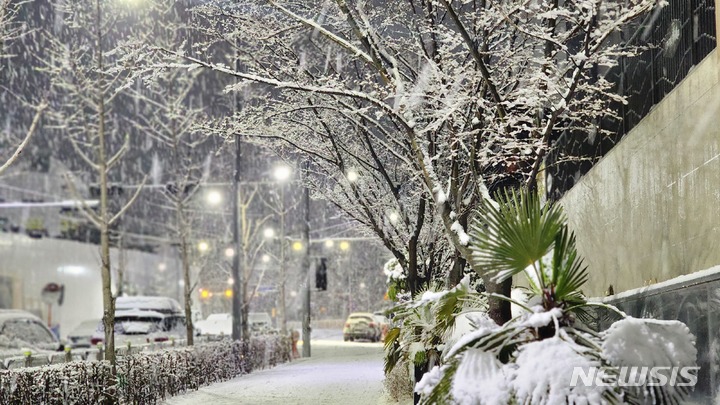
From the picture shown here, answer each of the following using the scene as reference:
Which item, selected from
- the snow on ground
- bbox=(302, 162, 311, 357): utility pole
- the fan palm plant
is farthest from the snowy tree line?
bbox=(302, 162, 311, 357): utility pole

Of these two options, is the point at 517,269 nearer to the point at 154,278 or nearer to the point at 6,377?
the point at 6,377

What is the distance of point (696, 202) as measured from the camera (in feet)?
23.5

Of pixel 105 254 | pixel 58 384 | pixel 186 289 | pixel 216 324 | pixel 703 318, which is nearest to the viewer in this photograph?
pixel 703 318

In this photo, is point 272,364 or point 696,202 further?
point 272,364

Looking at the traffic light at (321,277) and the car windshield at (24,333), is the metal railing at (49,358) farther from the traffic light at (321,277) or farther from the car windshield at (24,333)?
the traffic light at (321,277)

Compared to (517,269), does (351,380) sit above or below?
below

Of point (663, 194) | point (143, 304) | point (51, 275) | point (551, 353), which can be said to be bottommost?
point (551, 353)

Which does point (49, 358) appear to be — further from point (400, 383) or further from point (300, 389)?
point (400, 383)

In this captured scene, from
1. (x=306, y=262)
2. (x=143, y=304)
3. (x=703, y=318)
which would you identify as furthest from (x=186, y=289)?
(x=703, y=318)

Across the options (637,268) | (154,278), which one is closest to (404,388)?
(637,268)

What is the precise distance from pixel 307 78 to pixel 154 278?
165 ft

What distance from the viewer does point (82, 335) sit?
27.5 m

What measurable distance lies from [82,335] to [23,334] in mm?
7078

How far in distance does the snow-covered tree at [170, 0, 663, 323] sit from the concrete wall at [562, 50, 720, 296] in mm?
752
